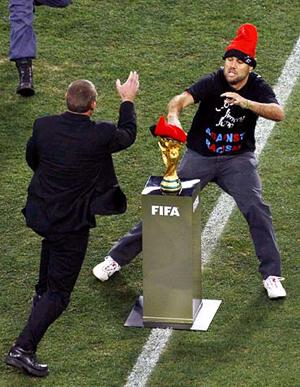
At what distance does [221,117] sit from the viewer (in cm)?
999

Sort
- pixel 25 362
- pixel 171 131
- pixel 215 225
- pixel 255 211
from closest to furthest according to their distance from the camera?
pixel 25 362
pixel 171 131
pixel 255 211
pixel 215 225

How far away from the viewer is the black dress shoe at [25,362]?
29.5ft

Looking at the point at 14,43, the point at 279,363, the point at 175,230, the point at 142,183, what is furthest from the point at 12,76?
the point at 279,363

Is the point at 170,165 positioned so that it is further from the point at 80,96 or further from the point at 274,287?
the point at 274,287

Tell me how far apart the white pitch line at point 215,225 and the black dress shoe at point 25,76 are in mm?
1940

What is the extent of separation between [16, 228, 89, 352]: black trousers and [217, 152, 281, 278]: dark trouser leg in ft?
4.34

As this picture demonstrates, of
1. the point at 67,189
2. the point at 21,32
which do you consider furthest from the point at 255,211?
the point at 21,32

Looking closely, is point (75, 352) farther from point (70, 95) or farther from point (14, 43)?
point (14, 43)

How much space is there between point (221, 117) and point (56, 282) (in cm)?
178

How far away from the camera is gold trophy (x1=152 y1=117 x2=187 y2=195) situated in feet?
30.1

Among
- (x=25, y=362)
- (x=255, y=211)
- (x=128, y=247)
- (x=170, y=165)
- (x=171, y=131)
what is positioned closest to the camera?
(x=25, y=362)

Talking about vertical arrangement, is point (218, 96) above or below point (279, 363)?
above

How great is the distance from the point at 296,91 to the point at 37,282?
137 inches

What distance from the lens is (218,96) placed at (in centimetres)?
995
